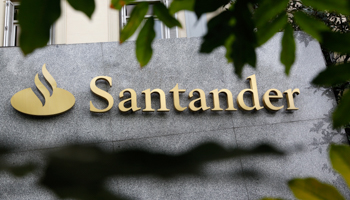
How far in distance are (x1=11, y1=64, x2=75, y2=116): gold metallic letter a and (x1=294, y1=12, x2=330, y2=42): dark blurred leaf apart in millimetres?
5034

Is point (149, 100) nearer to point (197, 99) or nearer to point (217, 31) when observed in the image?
point (197, 99)

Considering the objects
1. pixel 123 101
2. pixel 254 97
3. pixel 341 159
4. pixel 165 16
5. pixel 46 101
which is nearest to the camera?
pixel 341 159

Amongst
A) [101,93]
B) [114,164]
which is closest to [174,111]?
[101,93]

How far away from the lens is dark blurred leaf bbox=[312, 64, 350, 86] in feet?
1.42

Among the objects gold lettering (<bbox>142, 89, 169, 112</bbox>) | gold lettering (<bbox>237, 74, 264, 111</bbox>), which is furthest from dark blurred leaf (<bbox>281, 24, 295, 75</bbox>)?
gold lettering (<bbox>237, 74, 264, 111</bbox>)

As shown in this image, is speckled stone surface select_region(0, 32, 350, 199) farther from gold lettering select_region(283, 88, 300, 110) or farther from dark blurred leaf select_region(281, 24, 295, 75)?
dark blurred leaf select_region(281, 24, 295, 75)

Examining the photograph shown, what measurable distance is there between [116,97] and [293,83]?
3227 mm

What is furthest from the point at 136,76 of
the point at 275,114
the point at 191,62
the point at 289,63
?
the point at 289,63

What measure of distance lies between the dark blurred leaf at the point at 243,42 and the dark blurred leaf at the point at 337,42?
3.7 inches

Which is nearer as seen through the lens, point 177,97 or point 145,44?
point 145,44

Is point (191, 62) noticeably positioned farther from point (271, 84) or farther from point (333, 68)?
point (333, 68)

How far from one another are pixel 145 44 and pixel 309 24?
29cm

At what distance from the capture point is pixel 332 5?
44 centimetres

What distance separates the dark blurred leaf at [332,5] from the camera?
0.41 metres
